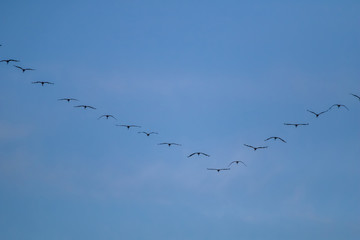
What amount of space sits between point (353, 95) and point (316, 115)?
16.3 meters

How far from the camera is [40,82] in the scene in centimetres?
11781

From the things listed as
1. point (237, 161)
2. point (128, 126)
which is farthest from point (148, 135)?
point (237, 161)

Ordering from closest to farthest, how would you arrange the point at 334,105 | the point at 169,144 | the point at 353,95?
the point at 353,95 < the point at 334,105 < the point at 169,144

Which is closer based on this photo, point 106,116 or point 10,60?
point 10,60

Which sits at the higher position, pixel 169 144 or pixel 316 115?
pixel 316 115

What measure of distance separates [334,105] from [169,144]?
38215 millimetres

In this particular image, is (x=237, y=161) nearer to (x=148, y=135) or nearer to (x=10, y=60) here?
(x=148, y=135)

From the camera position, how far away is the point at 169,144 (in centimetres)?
11931

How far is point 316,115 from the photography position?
4651 inches

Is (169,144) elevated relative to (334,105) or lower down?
lower down

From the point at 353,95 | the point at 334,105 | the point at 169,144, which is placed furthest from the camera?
the point at 169,144

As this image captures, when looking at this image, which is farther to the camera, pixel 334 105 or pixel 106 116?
pixel 106 116

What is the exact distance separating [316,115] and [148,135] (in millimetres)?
39829

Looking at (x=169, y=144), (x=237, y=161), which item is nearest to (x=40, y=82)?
(x=169, y=144)
